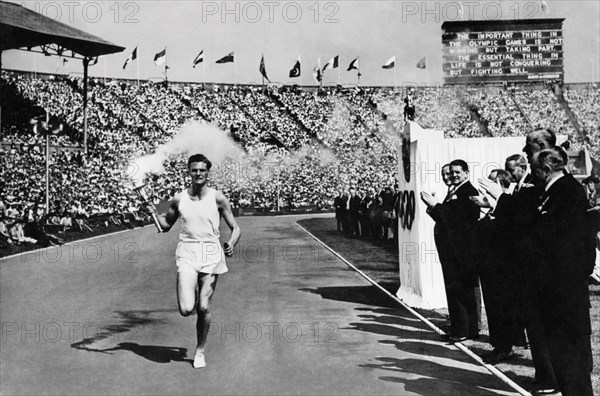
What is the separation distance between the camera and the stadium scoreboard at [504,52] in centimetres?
4869

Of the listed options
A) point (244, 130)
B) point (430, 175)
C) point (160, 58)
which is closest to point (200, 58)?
point (160, 58)

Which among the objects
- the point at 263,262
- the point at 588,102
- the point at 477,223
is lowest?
the point at 263,262

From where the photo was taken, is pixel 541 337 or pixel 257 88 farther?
pixel 257 88

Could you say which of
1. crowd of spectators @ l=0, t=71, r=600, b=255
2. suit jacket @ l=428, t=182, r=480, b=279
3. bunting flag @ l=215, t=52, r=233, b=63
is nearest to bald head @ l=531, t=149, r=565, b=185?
suit jacket @ l=428, t=182, r=480, b=279

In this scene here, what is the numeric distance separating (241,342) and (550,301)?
3.44 meters

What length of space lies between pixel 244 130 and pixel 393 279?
40.1 m

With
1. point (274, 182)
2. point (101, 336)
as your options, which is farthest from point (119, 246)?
point (274, 182)

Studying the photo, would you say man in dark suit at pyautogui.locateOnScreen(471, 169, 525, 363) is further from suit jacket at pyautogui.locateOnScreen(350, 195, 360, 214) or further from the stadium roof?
suit jacket at pyautogui.locateOnScreen(350, 195, 360, 214)

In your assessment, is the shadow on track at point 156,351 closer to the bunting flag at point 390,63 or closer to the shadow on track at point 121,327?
the shadow on track at point 121,327

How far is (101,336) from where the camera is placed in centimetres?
700

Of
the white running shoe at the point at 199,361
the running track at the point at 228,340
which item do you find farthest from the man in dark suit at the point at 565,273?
the white running shoe at the point at 199,361

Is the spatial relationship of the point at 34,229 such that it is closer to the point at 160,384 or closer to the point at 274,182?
the point at 160,384

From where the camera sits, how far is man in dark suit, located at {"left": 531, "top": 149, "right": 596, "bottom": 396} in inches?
159

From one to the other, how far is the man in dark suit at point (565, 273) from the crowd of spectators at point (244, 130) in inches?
788
